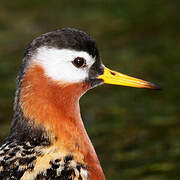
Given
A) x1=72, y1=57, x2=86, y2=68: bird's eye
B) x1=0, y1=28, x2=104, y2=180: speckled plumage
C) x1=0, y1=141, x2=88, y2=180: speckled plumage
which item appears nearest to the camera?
x1=0, y1=141, x2=88, y2=180: speckled plumage

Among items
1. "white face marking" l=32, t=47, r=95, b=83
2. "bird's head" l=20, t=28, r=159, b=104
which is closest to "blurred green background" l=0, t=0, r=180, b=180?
"bird's head" l=20, t=28, r=159, b=104

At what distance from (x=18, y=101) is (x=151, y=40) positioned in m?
6.59

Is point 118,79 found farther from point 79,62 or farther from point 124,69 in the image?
point 124,69

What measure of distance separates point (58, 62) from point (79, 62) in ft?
0.81

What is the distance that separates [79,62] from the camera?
674cm

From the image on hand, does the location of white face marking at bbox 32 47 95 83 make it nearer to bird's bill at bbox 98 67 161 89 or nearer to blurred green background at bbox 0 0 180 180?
bird's bill at bbox 98 67 161 89

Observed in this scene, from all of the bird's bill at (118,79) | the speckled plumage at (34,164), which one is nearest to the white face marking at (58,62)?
the bird's bill at (118,79)

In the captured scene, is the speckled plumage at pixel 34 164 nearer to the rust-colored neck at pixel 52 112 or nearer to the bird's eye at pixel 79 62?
the rust-colored neck at pixel 52 112

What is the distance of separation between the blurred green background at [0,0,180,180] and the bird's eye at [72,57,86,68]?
2.65 m

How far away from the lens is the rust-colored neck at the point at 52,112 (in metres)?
6.58

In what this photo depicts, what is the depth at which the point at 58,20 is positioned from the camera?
530 inches

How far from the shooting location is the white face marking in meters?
6.56

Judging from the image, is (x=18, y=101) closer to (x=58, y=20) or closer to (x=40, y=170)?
(x=40, y=170)

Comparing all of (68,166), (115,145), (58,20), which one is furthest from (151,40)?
(68,166)
